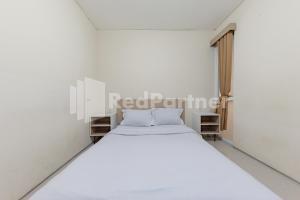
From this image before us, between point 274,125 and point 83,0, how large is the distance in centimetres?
325

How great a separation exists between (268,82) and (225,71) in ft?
3.67

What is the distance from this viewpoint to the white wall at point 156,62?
4121 millimetres

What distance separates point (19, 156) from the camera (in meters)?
1.76

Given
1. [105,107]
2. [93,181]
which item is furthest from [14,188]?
[105,107]

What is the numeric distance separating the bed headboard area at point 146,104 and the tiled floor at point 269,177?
4.46ft

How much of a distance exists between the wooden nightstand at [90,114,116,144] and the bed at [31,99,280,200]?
5.89 ft

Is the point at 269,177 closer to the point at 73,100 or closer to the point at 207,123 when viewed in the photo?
the point at 207,123

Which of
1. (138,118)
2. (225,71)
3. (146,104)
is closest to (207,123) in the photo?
(225,71)

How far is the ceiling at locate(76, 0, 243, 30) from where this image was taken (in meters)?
3.04

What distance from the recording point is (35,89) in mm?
1993

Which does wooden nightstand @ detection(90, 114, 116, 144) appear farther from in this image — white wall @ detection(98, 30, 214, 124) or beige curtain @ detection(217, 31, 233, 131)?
beige curtain @ detection(217, 31, 233, 131)

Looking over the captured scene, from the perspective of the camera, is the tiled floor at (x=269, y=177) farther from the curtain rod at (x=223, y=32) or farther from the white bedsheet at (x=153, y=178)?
the curtain rod at (x=223, y=32)

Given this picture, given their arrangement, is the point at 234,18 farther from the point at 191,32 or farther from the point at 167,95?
the point at 167,95

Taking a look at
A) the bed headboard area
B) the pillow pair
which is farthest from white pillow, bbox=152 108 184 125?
the bed headboard area
